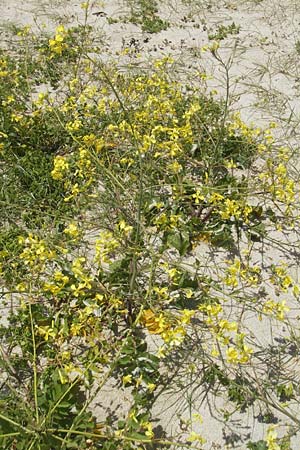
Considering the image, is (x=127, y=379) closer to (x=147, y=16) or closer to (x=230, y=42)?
(x=230, y=42)

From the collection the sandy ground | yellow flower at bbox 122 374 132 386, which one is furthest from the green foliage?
yellow flower at bbox 122 374 132 386

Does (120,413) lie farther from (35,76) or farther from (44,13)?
(44,13)

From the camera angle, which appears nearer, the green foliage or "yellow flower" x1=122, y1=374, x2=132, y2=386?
"yellow flower" x1=122, y1=374, x2=132, y2=386

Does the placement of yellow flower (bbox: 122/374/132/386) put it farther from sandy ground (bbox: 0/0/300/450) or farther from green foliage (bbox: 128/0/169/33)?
green foliage (bbox: 128/0/169/33)

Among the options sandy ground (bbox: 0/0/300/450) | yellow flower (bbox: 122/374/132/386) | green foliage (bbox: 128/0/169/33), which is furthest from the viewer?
green foliage (bbox: 128/0/169/33)

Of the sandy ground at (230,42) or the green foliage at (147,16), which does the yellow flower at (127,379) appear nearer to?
the sandy ground at (230,42)

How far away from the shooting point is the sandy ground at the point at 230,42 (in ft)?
16.4

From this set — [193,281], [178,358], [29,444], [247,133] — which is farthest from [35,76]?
[29,444]

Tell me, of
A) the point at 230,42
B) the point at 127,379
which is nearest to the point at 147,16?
the point at 230,42

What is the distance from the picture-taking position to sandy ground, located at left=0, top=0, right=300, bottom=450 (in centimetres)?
500

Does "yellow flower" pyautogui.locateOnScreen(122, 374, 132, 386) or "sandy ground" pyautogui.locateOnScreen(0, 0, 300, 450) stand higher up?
"sandy ground" pyautogui.locateOnScreen(0, 0, 300, 450)

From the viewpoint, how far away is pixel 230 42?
5.80 metres

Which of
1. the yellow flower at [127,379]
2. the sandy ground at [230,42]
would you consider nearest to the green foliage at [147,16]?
the sandy ground at [230,42]

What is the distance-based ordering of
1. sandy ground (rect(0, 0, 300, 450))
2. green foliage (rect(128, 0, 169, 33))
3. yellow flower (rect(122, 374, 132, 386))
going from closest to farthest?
yellow flower (rect(122, 374, 132, 386)), sandy ground (rect(0, 0, 300, 450)), green foliage (rect(128, 0, 169, 33))
